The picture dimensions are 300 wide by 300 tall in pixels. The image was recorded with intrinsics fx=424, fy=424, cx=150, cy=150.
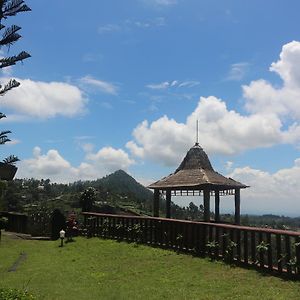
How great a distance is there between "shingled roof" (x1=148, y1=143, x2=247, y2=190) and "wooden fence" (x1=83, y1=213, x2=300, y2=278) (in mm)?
4014

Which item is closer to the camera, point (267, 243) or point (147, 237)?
point (267, 243)

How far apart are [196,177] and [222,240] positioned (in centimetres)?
862

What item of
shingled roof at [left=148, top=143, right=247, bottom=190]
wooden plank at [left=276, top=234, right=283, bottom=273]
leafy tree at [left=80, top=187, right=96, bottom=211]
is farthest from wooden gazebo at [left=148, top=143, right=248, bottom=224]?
wooden plank at [left=276, top=234, right=283, bottom=273]

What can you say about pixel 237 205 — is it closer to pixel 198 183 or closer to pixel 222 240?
pixel 198 183

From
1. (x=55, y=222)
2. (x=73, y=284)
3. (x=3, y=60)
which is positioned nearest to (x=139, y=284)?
(x=73, y=284)

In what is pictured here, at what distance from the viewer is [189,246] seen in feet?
42.0

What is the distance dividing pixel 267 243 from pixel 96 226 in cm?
1021

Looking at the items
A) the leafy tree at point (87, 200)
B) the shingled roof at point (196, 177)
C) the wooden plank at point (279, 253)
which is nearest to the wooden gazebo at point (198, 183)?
the shingled roof at point (196, 177)

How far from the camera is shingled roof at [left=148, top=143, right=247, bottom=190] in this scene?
19.2 m

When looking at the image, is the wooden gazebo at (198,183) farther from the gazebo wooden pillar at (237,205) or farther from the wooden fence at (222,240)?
the wooden fence at (222,240)

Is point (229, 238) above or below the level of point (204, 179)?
below

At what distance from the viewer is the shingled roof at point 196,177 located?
19234 millimetres

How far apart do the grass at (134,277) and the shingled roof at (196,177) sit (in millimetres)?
5868

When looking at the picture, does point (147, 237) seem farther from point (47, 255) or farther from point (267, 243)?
point (267, 243)
